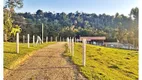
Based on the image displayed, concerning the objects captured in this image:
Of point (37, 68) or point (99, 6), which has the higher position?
point (99, 6)

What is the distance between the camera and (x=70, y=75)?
297cm

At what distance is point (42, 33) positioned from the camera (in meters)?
10.3

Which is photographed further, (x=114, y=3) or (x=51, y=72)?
(x=51, y=72)

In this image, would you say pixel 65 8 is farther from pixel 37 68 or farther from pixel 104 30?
pixel 104 30

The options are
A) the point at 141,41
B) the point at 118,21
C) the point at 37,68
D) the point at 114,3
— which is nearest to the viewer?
the point at 141,41

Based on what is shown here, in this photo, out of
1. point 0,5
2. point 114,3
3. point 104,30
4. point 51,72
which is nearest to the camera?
point 0,5

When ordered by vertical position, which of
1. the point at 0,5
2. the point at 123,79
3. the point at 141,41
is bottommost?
the point at 123,79

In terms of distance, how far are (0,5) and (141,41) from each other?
1.02m

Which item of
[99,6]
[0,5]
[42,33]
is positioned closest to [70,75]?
[99,6]

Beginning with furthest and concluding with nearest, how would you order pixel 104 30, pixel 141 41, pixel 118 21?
pixel 104 30, pixel 118 21, pixel 141 41

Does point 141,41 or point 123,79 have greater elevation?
point 141,41

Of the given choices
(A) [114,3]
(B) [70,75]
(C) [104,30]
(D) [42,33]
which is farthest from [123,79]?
(D) [42,33]

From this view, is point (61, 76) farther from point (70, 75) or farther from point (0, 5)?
point (0, 5)

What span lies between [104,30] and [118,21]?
0.80m
